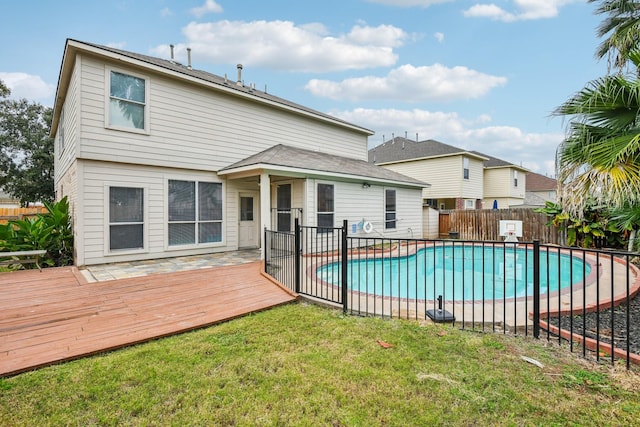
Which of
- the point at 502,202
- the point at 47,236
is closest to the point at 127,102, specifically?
the point at 47,236

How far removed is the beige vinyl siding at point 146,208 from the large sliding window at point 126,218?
123 millimetres

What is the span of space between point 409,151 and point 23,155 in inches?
1119

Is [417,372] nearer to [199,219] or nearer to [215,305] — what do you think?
[215,305]

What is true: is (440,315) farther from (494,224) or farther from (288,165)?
(494,224)

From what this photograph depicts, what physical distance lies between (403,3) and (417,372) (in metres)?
12.8

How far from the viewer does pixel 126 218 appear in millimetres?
7855

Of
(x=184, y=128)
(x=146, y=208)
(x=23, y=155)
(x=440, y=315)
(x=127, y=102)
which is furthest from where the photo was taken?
(x=23, y=155)

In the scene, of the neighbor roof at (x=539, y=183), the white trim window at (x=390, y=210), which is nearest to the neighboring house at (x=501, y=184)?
the neighbor roof at (x=539, y=183)

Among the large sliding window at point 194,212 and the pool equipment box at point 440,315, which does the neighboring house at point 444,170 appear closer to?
the large sliding window at point 194,212

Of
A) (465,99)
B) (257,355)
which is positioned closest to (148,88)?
(257,355)

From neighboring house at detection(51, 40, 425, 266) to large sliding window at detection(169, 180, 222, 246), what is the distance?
3 cm

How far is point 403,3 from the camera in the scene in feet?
36.7

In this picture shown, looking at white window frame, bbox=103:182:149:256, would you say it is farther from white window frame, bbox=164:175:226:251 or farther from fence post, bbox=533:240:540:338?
fence post, bbox=533:240:540:338

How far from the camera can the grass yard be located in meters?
2.31
